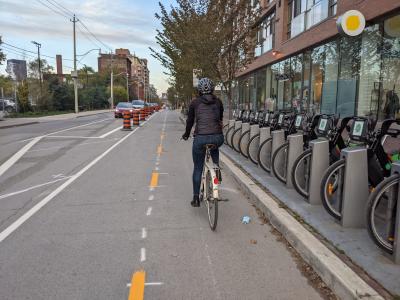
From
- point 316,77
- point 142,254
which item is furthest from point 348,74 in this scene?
point 142,254

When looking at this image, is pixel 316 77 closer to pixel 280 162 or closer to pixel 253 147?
pixel 253 147

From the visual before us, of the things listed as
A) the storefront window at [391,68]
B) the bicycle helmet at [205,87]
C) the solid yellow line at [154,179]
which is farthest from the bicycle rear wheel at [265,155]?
the storefront window at [391,68]

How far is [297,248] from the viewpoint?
4.28 meters

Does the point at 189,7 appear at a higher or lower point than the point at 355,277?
higher

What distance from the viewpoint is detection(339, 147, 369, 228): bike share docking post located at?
4465 mm

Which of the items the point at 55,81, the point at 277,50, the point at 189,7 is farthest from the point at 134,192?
the point at 55,81

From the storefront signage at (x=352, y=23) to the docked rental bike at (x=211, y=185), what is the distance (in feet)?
25.0

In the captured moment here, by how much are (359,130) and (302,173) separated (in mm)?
1386

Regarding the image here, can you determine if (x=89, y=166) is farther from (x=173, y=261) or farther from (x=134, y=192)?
(x=173, y=261)

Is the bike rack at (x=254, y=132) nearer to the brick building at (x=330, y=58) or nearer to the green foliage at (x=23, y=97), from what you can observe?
the brick building at (x=330, y=58)

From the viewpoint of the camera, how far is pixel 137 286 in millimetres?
3494

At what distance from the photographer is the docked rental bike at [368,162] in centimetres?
468

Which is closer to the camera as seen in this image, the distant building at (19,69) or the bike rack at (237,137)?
the bike rack at (237,137)

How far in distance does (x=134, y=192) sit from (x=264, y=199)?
8.11 ft
